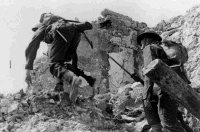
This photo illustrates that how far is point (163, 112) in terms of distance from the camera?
200 inches

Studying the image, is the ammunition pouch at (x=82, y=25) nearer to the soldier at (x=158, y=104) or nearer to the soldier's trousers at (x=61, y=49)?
the soldier's trousers at (x=61, y=49)

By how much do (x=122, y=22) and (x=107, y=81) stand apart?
261 cm

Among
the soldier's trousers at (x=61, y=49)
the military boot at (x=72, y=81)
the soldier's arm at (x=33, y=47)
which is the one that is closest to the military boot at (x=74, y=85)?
the military boot at (x=72, y=81)

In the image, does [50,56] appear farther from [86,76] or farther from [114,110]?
[114,110]

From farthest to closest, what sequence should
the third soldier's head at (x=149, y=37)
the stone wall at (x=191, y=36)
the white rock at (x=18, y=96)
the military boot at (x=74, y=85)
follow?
the stone wall at (x=191, y=36) → the white rock at (x=18, y=96) → the military boot at (x=74, y=85) → the third soldier's head at (x=149, y=37)

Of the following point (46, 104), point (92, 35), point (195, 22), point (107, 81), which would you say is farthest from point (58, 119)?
point (92, 35)

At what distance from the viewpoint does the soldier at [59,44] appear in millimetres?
6277

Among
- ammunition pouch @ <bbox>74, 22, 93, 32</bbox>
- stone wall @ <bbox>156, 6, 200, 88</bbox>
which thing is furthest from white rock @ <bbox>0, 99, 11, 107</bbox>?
stone wall @ <bbox>156, 6, 200, 88</bbox>

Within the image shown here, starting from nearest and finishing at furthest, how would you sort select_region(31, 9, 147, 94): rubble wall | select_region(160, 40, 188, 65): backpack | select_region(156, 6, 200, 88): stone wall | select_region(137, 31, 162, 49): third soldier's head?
select_region(160, 40, 188, 65): backpack < select_region(137, 31, 162, 49): third soldier's head < select_region(156, 6, 200, 88): stone wall < select_region(31, 9, 147, 94): rubble wall

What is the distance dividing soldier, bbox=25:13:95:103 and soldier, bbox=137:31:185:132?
135cm

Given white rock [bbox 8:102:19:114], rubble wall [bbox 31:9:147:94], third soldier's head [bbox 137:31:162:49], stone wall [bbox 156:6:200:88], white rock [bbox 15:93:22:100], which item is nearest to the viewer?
third soldier's head [bbox 137:31:162:49]

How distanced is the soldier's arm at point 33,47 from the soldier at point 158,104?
1.97 meters

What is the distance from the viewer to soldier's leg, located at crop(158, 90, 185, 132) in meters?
4.98

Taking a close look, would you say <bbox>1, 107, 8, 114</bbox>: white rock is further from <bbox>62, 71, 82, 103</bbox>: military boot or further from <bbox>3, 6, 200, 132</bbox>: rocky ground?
<bbox>62, 71, 82, 103</bbox>: military boot
